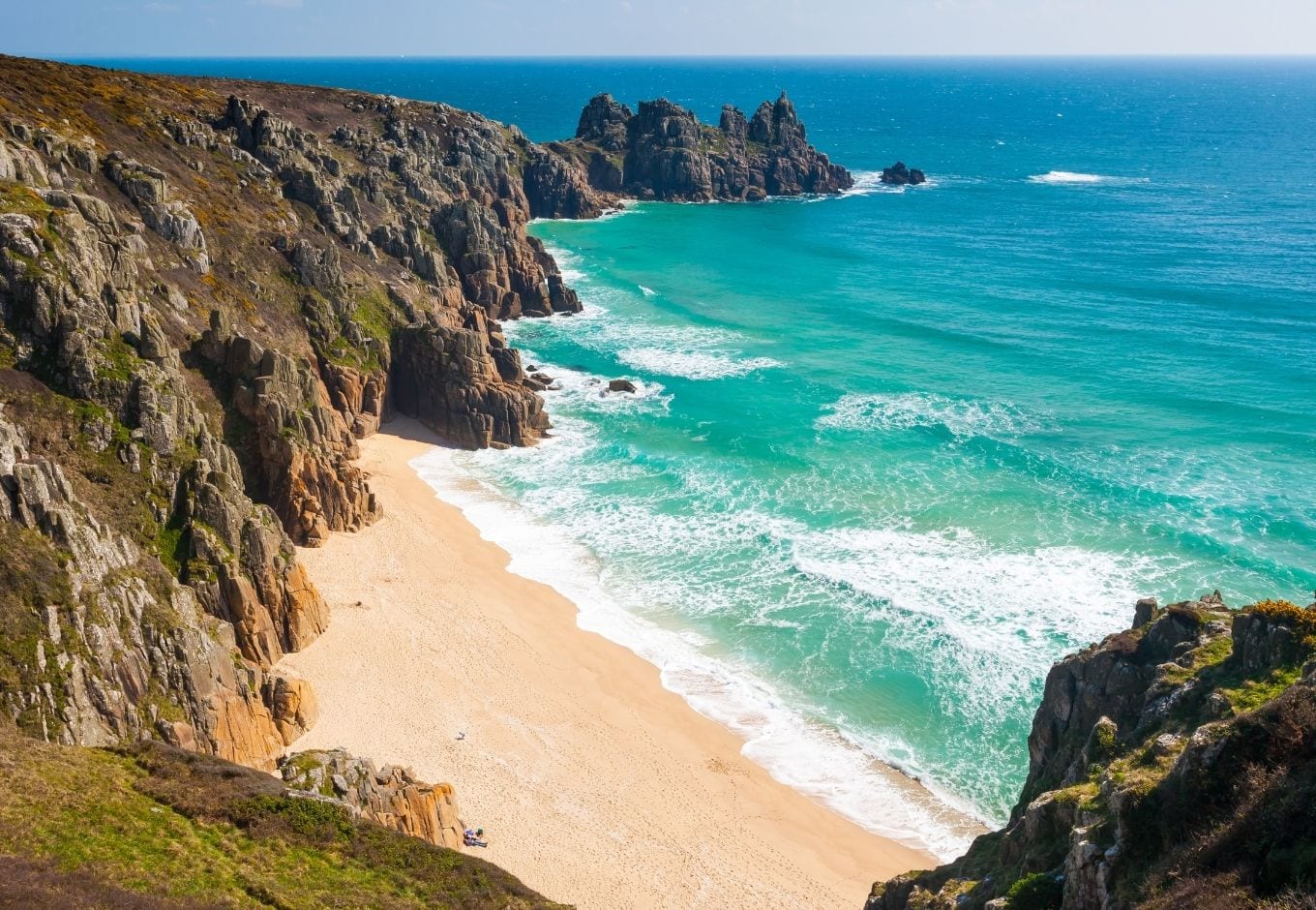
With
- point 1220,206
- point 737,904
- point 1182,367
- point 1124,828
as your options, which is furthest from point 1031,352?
point 1220,206

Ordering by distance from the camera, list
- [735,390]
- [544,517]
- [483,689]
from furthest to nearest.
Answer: [735,390] → [544,517] → [483,689]

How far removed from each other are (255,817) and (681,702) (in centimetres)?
2040

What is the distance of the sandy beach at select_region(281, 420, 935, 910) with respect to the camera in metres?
35.5

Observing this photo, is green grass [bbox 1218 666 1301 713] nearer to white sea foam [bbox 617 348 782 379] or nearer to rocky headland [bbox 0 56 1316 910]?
rocky headland [bbox 0 56 1316 910]

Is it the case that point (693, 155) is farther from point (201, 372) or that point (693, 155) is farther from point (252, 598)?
point (252, 598)

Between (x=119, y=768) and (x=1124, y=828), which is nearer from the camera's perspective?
(x=1124, y=828)

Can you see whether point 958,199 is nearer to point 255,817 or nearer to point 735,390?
point 735,390

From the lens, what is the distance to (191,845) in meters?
27.2

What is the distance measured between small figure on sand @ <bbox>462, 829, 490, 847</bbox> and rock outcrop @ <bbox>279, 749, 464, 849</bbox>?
0.44 m

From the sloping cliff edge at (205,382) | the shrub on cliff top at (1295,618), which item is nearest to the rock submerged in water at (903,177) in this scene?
the sloping cliff edge at (205,382)

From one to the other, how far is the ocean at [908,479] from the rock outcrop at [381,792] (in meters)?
14.0

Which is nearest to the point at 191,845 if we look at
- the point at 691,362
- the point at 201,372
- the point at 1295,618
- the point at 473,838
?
the point at 473,838

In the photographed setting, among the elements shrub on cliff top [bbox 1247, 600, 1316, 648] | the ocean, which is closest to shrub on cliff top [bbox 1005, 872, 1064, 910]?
shrub on cliff top [bbox 1247, 600, 1316, 648]

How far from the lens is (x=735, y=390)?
83000mm
